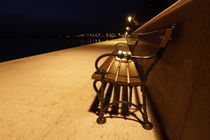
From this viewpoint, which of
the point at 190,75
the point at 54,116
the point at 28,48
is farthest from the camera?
the point at 28,48

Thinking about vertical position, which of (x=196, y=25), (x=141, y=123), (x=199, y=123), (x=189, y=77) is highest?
(x=196, y=25)

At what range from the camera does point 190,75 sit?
1.07 m

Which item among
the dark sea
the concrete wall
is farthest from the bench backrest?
the dark sea

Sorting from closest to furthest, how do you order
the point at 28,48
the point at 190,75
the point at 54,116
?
the point at 190,75, the point at 54,116, the point at 28,48

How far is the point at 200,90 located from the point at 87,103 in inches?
63.1

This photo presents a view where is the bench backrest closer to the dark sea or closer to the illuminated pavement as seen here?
the illuminated pavement

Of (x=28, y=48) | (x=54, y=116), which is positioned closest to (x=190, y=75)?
(x=54, y=116)

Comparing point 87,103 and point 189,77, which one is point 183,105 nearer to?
point 189,77

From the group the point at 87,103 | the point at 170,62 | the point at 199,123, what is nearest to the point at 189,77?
the point at 199,123

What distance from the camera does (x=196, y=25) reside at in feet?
3.42

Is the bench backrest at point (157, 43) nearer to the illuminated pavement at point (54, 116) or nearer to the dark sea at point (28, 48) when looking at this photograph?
the illuminated pavement at point (54, 116)

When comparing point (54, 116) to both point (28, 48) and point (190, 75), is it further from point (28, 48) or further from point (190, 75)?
point (28, 48)

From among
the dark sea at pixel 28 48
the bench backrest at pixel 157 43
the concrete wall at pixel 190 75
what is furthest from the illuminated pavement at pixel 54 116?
the dark sea at pixel 28 48

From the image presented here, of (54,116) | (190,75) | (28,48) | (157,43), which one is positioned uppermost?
(157,43)
